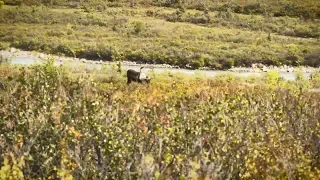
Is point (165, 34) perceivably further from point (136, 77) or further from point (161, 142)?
point (161, 142)

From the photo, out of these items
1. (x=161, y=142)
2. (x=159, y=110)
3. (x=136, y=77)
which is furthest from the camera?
(x=136, y=77)

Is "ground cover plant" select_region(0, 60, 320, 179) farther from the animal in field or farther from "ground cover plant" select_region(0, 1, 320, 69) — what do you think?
"ground cover plant" select_region(0, 1, 320, 69)

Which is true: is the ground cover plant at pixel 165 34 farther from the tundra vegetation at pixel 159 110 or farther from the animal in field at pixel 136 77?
the animal in field at pixel 136 77

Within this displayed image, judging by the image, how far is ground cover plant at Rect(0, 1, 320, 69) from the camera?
123ft

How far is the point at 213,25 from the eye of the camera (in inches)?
1930

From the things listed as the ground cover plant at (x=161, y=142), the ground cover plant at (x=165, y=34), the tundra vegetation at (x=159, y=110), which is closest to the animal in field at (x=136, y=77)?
the tundra vegetation at (x=159, y=110)

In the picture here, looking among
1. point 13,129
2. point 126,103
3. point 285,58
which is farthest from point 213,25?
point 13,129

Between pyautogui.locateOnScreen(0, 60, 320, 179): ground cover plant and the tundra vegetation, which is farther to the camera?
the tundra vegetation

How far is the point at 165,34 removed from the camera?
146 feet

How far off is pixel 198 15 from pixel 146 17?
530 centimetres

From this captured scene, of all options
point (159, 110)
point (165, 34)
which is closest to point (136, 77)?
point (159, 110)

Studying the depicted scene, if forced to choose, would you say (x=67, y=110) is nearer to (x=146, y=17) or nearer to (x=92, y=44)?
(x=92, y=44)

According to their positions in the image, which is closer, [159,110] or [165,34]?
[159,110]

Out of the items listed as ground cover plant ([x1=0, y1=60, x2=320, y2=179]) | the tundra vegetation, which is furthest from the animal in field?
ground cover plant ([x1=0, y1=60, x2=320, y2=179])
